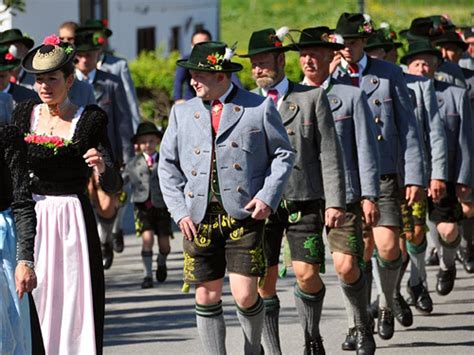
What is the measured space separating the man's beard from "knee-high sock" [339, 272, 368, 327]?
4.60 feet

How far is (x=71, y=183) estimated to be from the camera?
355 inches

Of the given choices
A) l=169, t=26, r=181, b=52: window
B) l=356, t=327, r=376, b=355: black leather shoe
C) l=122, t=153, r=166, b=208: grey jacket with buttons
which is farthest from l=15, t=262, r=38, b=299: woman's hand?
l=169, t=26, r=181, b=52: window

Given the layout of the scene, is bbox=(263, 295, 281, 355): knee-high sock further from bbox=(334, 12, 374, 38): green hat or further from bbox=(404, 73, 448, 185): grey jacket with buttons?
bbox=(404, 73, 448, 185): grey jacket with buttons

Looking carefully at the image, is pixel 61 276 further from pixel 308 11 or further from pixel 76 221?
pixel 308 11

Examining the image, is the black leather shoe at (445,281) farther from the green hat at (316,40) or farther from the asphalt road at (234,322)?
the green hat at (316,40)

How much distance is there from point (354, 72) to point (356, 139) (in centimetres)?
110

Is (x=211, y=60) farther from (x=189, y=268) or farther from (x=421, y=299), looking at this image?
(x=421, y=299)

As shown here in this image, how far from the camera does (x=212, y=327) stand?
9.09 metres

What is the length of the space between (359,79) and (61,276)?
10.4ft

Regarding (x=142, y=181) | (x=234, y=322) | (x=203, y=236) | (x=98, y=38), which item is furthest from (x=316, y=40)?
(x=98, y=38)

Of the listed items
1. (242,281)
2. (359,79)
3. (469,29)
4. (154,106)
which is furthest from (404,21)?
(242,281)

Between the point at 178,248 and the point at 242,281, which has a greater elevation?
the point at 242,281

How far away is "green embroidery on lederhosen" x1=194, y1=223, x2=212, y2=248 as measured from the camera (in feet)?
29.8

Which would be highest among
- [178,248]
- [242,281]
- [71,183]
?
[71,183]
